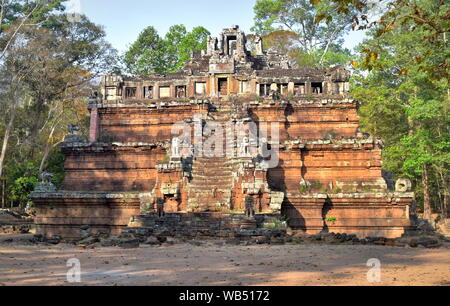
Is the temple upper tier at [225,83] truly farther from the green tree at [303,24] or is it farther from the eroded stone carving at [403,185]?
the green tree at [303,24]

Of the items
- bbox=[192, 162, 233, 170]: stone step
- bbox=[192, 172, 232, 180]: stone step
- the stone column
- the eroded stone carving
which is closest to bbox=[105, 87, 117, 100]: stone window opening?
the stone column

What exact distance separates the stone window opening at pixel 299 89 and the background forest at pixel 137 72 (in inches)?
205

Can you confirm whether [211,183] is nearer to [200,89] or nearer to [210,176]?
[210,176]

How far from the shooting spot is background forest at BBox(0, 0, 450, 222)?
1300 inches

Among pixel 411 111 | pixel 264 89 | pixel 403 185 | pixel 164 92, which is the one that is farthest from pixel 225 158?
pixel 411 111

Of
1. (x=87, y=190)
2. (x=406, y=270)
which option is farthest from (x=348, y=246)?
(x=87, y=190)

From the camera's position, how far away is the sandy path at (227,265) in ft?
30.3

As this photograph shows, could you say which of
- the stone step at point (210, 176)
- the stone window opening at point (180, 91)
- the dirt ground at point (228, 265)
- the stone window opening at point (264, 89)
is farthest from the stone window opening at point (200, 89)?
the dirt ground at point (228, 265)

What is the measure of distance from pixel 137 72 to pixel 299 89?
29028mm

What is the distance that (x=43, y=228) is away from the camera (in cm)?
2245

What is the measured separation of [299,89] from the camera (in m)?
26.8

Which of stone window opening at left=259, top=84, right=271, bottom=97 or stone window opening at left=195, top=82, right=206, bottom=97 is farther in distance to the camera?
stone window opening at left=195, top=82, right=206, bottom=97

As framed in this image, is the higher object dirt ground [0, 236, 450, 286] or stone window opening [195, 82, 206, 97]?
stone window opening [195, 82, 206, 97]

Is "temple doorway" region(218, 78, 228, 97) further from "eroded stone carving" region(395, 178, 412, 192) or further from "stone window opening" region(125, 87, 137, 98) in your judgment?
"eroded stone carving" region(395, 178, 412, 192)
